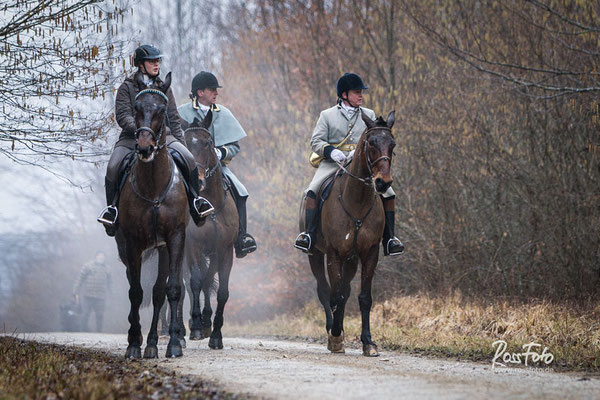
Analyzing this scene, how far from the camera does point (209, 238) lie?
11148 millimetres

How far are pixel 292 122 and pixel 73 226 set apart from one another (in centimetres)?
2153

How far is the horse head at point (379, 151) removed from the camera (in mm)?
8609

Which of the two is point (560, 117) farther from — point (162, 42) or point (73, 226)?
point (73, 226)

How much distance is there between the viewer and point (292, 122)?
20000 mm

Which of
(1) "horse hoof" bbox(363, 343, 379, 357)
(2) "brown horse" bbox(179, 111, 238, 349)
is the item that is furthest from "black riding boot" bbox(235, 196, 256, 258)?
(1) "horse hoof" bbox(363, 343, 379, 357)

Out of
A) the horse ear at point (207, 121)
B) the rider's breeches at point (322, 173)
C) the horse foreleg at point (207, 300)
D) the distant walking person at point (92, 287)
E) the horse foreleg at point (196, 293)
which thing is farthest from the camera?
the distant walking person at point (92, 287)

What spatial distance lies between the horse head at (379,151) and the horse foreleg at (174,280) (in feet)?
7.74

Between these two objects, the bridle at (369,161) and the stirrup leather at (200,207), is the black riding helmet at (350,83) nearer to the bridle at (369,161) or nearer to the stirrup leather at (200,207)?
the bridle at (369,161)

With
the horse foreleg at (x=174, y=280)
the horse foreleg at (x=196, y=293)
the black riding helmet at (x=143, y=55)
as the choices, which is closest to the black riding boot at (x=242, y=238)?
the horse foreleg at (x=196, y=293)

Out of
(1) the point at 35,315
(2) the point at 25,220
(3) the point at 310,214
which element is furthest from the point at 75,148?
(2) the point at 25,220

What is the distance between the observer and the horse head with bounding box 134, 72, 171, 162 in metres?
8.00

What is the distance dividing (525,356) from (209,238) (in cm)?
488

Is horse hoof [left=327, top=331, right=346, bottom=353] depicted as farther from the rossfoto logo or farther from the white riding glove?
the white riding glove

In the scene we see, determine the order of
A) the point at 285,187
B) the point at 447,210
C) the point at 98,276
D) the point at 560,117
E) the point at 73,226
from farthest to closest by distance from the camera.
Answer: the point at 73,226 → the point at 98,276 → the point at 285,187 → the point at 447,210 → the point at 560,117
